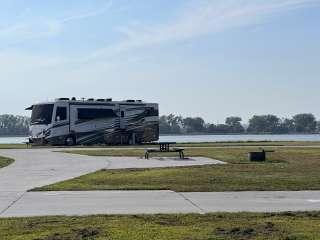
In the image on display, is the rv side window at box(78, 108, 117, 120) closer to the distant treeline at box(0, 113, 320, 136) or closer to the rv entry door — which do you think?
the rv entry door

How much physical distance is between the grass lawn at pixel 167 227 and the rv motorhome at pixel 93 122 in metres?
39.0

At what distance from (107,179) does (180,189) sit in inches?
130

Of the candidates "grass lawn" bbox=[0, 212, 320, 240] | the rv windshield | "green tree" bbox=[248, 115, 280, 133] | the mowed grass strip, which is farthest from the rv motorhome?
"green tree" bbox=[248, 115, 280, 133]

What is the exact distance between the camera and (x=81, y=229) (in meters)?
8.84

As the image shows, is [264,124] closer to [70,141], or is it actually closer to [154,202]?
[70,141]

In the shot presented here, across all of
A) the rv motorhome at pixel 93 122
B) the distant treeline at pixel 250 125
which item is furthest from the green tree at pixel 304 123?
the rv motorhome at pixel 93 122

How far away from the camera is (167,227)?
29.7 feet

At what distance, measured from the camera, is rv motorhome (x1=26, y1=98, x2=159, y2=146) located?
4859cm

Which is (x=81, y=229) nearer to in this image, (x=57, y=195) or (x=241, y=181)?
(x=57, y=195)

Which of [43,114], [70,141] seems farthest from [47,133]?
[70,141]

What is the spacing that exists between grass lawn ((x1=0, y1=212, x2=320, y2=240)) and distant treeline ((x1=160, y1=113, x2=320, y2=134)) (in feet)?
303

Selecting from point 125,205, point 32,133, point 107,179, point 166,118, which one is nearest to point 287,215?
point 125,205

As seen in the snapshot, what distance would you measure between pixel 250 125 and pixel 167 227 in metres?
102

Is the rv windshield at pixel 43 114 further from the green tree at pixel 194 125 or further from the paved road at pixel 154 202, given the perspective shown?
the green tree at pixel 194 125
